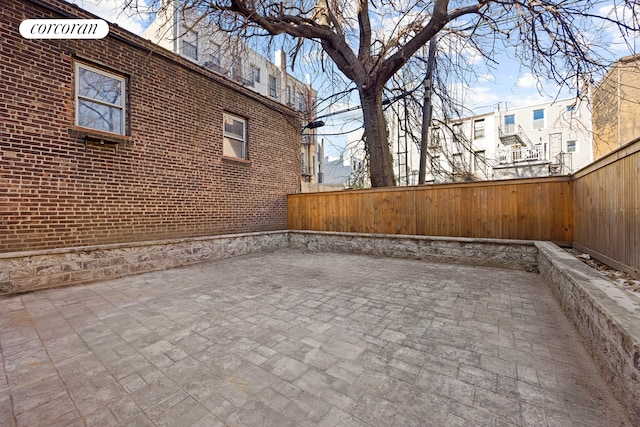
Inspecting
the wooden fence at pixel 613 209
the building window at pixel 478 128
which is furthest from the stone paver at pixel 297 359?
the building window at pixel 478 128

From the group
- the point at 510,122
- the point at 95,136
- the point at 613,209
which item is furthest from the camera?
the point at 510,122

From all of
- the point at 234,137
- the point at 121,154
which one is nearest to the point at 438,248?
the point at 234,137

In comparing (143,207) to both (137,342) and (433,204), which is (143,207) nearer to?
(137,342)

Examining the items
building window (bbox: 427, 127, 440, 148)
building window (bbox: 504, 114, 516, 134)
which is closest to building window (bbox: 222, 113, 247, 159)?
building window (bbox: 427, 127, 440, 148)

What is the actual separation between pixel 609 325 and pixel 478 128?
2276cm

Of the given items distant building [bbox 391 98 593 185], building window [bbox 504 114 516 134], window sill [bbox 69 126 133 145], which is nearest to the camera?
window sill [bbox 69 126 133 145]

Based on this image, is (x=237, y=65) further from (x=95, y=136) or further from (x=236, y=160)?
(x=95, y=136)

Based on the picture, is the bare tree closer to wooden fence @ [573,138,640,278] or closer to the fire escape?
wooden fence @ [573,138,640,278]

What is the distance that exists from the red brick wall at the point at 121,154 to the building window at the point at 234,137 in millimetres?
191

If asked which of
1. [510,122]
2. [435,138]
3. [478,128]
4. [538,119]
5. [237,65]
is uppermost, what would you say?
[510,122]

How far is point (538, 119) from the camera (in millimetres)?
20375

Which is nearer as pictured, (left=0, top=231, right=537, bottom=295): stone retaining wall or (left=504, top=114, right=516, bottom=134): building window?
(left=0, top=231, right=537, bottom=295): stone retaining wall

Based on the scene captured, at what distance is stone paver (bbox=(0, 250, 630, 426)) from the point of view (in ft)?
4.70

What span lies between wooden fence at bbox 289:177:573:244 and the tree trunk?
752mm
